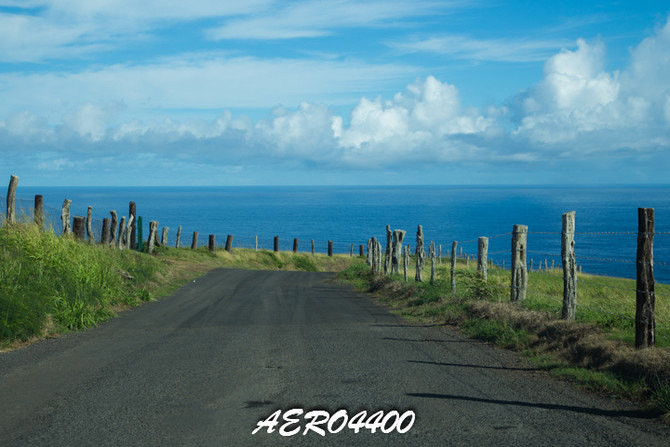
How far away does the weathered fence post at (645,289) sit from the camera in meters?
8.30

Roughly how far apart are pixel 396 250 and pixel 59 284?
1353 cm

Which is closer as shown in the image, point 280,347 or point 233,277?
point 280,347

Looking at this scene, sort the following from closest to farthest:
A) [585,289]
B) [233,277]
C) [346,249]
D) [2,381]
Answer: [2,381] → [233,277] → [585,289] → [346,249]

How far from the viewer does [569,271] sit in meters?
10.9

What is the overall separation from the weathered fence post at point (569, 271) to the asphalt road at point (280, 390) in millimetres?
1770

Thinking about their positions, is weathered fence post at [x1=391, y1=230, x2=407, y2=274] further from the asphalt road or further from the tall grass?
the asphalt road

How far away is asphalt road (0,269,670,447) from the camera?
18.7 ft

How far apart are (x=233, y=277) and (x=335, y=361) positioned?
18.7 metres

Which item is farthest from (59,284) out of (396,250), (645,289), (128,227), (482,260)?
(128,227)

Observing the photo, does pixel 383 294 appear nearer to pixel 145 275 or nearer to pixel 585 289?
pixel 145 275

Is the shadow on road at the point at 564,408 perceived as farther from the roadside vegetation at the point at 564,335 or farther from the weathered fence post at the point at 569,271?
the weathered fence post at the point at 569,271

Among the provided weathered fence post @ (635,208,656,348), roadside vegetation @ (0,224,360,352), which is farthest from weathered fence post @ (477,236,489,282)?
roadside vegetation @ (0,224,360,352)

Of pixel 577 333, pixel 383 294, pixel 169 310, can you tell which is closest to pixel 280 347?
pixel 577 333

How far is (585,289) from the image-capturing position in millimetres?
28953
